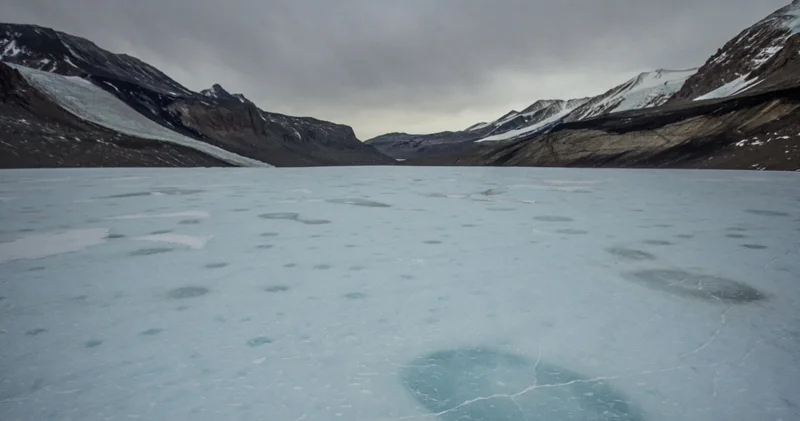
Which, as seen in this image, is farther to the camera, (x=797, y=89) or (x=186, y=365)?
(x=797, y=89)

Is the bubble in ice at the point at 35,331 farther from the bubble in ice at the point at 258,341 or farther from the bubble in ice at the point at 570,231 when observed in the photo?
the bubble in ice at the point at 570,231

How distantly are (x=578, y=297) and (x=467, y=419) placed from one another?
2.24m

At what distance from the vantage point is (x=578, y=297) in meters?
4.03

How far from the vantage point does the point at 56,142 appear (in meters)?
68.9

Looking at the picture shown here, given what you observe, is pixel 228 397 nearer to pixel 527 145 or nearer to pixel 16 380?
pixel 16 380

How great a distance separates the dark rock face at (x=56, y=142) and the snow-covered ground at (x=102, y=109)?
6025 millimetres

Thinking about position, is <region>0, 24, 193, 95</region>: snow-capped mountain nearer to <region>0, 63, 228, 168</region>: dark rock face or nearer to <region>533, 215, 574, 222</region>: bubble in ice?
<region>0, 63, 228, 168</region>: dark rock face

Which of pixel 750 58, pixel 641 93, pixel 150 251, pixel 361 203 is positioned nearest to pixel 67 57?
pixel 361 203

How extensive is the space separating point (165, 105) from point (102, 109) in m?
24.3

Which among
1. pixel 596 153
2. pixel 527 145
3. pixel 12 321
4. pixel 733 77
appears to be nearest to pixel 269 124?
pixel 527 145

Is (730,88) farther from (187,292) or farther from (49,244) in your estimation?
(49,244)

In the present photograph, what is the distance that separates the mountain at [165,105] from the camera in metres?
115

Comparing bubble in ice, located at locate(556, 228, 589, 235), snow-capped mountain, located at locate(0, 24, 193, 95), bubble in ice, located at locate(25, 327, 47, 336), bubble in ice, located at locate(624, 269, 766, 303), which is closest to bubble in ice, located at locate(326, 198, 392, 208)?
bubble in ice, located at locate(556, 228, 589, 235)

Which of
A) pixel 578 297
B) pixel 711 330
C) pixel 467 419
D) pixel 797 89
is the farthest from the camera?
pixel 797 89
